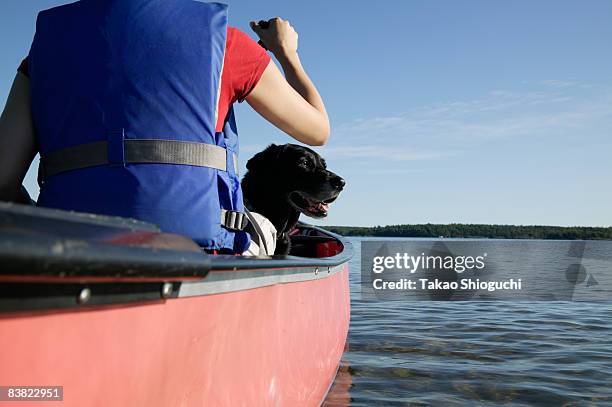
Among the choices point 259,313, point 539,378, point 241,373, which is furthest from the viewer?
point 539,378

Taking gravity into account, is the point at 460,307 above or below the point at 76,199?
below

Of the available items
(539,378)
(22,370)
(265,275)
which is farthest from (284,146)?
(22,370)

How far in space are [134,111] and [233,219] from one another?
21.3 inches

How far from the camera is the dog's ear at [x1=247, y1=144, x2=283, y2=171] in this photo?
14.4ft

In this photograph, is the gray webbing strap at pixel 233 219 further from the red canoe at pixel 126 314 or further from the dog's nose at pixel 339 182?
the dog's nose at pixel 339 182

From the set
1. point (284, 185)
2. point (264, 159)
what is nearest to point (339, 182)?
point (284, 185)

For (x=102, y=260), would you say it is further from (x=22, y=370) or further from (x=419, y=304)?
(x=419, y=304)

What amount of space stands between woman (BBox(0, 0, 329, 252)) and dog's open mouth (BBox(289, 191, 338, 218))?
7.44 feet

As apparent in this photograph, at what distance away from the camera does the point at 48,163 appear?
2.05 meters

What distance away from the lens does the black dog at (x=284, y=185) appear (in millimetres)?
4328

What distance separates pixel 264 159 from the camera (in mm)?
4410

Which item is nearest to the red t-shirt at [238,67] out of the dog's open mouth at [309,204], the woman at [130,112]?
the woman at [130,112]

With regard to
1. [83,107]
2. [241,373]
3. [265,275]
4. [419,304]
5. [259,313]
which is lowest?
[419,304]

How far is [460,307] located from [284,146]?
763cm
